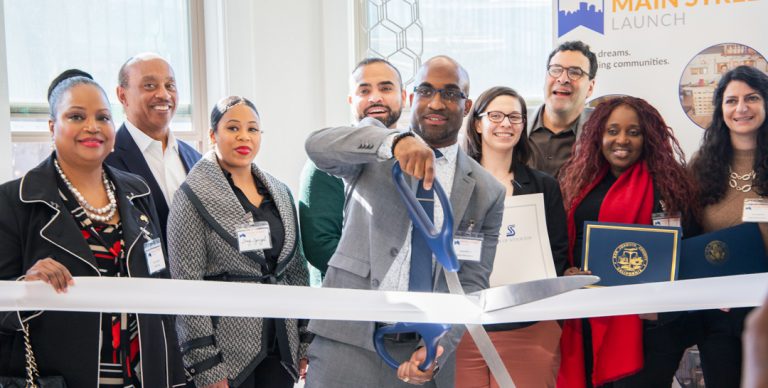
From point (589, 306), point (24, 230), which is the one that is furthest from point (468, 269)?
point (24, 230)

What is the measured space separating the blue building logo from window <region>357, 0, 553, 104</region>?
85 centimetres

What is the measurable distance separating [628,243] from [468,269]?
3.63ft

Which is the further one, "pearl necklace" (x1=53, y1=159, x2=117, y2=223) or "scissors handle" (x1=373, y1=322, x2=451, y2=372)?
"pearl necklace" (x1=53, y1=159, x2=117, y2=223)

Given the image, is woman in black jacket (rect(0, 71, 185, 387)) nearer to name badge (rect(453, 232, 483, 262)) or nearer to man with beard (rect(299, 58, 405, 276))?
man with beard (rect(299, 58, 405, 276))

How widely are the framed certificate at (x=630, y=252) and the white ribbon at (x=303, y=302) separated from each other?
67 centimetres

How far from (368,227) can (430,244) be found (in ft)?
1.33

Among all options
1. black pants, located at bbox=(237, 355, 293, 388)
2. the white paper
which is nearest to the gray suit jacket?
black pants, located at bbox=(237, 355, 293, 388)

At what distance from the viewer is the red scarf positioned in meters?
3.17

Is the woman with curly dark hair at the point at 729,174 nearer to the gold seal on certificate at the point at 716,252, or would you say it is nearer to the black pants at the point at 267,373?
the gold seal on certificate at the point at 716,252

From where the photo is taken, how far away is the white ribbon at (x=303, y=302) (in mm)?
2039

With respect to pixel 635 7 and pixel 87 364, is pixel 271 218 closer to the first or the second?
pixel 87 364

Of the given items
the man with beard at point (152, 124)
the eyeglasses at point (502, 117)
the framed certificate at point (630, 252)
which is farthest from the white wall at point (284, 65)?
the framed certificate at point (630, 252)

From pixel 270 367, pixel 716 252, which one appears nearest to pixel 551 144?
pixel 716 252

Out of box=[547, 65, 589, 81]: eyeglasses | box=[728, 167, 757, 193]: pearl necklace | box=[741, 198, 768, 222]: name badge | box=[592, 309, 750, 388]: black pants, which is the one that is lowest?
box=[592, 309, 750, 388]: black pants
